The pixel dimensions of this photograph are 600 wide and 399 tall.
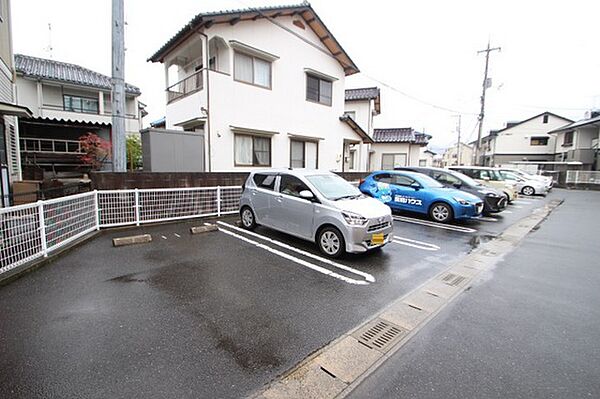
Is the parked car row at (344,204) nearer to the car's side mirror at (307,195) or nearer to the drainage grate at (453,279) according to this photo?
the car's side mirror at (307,195)

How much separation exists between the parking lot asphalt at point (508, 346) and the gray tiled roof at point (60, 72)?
24.4 m

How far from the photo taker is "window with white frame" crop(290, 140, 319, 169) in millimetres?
12602

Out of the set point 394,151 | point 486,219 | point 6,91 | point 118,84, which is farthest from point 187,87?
point 394,151

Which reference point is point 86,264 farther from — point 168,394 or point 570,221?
point 570,221

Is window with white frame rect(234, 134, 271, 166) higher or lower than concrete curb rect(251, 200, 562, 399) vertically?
higher

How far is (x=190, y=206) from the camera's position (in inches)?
308

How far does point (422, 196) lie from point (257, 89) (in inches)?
283

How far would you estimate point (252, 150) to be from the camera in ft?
36.5

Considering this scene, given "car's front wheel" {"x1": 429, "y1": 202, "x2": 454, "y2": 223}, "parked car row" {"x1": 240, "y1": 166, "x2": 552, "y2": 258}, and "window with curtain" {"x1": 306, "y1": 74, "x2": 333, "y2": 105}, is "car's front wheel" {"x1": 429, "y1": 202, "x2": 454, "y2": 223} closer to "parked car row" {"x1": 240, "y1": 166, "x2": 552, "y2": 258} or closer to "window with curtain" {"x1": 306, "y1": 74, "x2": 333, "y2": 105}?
"parked car row" {"x1": 240, "y1": 166, "x2": 552, "y2": 258}

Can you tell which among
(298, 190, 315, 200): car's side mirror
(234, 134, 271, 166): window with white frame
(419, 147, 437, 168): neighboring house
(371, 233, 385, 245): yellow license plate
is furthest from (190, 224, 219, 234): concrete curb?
(419, 147, 437, 168): neighboring house

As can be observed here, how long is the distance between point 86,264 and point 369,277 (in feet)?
15.0

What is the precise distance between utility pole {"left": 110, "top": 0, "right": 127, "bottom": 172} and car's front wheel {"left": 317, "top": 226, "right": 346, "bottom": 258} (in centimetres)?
555

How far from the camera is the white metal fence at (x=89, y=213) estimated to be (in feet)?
13.4

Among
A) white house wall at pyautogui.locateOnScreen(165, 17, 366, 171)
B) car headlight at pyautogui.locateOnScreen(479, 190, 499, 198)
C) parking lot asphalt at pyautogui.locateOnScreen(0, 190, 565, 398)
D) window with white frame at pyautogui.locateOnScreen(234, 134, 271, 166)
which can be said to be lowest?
parking lot asphalt at pyautogui.locateOnScreen(0, 190, 565, 398)
